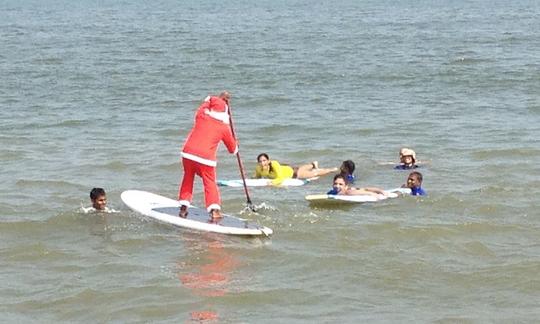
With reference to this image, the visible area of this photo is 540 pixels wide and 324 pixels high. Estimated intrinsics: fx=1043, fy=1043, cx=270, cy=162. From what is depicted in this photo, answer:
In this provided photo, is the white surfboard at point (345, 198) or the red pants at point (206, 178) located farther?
the white surfboard at point (345, 198)

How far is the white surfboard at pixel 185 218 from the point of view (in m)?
13.8

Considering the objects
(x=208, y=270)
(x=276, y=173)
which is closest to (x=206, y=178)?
(x=208, y=270)

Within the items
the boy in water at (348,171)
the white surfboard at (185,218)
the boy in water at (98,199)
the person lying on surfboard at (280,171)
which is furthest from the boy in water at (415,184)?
the boy in water at (98,199)

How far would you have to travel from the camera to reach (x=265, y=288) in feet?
38.6

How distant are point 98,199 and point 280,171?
3.87 m

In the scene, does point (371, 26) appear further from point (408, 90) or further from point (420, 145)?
point (420, 145)

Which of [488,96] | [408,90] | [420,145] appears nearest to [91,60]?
[408,90]

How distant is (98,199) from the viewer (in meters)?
15.1

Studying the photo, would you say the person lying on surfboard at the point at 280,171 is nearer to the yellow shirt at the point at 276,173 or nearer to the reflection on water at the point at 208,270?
the yellow shirt at the point at 276,173

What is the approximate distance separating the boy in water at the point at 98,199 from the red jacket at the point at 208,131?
6.64 feet

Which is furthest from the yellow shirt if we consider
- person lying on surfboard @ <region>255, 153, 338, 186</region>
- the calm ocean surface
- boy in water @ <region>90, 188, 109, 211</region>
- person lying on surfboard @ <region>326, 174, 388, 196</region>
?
boy in water @ <region>90, 188, 109, 211</region>

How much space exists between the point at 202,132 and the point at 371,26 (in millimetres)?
37818

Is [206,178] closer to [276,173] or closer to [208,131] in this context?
[208,131]

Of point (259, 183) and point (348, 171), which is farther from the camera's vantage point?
point (348, 171)
